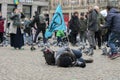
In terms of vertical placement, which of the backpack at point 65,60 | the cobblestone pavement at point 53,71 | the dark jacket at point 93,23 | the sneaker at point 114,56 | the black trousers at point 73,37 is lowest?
the black trousers at point 73,37

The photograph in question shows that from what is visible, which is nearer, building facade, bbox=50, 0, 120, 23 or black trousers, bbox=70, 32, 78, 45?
black trousers, bbox=70, 32, 78, 45

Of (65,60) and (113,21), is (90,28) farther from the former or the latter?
(65,60)

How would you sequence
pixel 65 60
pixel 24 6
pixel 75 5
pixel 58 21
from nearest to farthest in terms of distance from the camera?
pixel 65 60, pixel 58 21, pixel 24 6, pixel 75 5

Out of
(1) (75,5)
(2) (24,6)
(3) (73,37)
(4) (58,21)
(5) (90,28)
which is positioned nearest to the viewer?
(5) (90,28)

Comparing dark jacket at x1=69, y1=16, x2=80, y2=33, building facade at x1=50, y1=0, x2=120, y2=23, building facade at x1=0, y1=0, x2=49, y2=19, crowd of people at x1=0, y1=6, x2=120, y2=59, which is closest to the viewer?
crowd of people at x1=0, y1=6, x2=120, y2=59

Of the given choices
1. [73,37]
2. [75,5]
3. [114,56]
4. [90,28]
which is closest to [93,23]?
[90,28]

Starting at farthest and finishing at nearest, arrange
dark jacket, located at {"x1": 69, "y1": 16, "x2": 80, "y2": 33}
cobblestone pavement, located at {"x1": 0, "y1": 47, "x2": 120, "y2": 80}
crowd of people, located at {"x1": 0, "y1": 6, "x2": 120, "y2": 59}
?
dark jacket, located at {"x1": 69, "y1": 16, "x2": 80, "y2": 33} → crowd of people, located at {"x1": 0, "y1": 6, "x2": 120, "y2": 59} → cobblestone pavement, located at {"x1": 0, "y1": 47, "x2": 120, "y2": 80}

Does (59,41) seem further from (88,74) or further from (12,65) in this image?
(88,74)

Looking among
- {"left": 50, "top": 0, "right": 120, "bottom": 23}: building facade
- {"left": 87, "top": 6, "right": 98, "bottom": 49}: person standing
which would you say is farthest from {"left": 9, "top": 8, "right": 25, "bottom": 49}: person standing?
{"left": 50, "top": 0, "right": 120, "bottom": 23}: building facade

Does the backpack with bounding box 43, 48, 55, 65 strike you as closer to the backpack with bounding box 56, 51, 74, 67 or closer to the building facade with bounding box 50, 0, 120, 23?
the backpack with bounding box 56, 51, 74, 67

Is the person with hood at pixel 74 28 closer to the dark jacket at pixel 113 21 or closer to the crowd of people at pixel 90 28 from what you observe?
the crowd of people at pixel 90 28

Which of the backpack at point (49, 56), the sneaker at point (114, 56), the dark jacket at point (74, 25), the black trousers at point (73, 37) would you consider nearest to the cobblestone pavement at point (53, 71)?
the backpack at point (49, 56)

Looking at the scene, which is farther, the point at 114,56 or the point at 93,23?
the point at 93,23

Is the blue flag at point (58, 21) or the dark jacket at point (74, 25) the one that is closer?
the blue flag at point (58, 21)
